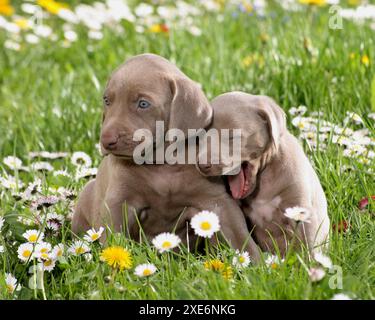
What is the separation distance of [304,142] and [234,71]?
1527mm

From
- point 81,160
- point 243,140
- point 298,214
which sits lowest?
point 298,214

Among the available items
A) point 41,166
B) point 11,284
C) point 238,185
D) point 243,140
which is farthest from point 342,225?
point 41,166

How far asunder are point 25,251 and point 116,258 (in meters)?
0.48

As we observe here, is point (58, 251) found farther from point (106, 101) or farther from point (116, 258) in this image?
point (106, 101)

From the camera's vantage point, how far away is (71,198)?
13.5 feet

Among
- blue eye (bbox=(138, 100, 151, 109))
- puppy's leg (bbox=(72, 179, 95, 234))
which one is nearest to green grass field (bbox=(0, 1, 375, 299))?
puppy's leg (bbox=(72, 179, 95, 234))

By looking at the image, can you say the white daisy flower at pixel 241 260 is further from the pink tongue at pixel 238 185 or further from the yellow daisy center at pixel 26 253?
the yellow daisy center at pixel 26 253

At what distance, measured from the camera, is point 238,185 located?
11.5 feet

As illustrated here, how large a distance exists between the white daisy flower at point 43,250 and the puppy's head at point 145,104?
457 mm

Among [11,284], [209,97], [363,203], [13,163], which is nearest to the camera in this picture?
[11,284]

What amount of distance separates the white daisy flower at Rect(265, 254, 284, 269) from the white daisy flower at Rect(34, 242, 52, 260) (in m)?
0.88

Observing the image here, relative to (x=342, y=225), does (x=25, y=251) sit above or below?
below

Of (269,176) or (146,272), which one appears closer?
(146,272)
